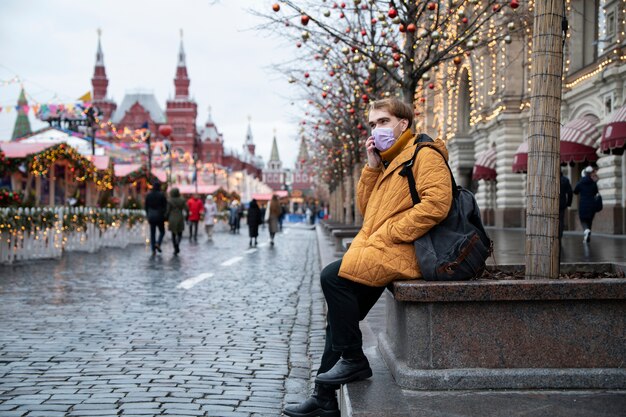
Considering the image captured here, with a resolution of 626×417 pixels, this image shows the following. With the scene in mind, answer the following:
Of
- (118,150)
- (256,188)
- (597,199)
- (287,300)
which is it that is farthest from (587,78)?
(256,188)

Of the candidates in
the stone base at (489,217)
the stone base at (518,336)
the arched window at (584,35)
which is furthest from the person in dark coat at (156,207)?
the stone base at (489,217)

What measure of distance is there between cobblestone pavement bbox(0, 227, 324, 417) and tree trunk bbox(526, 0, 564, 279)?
187 cm

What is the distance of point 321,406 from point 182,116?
12299 cm

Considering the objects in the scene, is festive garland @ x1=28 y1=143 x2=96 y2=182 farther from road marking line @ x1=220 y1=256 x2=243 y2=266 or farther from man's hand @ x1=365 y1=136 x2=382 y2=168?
man's hand @ x1=365 y1=136 x2=382 y2=168

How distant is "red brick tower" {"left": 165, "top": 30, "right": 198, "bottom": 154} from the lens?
12362 centimetres

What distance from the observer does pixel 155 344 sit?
672 centimetres

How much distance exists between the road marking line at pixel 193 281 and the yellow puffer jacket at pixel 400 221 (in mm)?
7784

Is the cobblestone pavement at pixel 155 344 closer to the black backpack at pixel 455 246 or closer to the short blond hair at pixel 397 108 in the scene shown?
the black backpack at pixel 455 246

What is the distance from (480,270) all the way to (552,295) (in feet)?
1.39

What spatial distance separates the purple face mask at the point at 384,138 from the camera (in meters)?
4.31

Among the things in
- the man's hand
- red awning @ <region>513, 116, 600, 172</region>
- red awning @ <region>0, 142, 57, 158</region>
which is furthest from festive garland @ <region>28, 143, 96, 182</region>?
the man's hand

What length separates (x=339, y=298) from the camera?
13.4 feet

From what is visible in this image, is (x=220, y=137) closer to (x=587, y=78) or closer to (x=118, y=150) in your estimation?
(x=118, y=150)

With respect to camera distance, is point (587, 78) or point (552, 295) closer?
point (552, 295)
